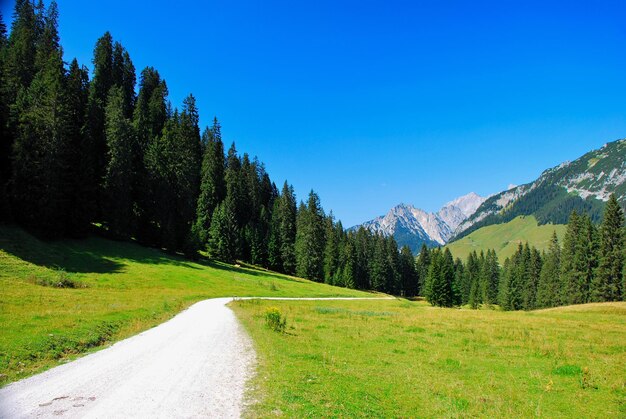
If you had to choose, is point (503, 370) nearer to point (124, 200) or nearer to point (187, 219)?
point (124, 200)

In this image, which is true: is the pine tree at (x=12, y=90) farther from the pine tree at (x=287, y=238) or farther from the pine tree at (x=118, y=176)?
the pine tree at (x=287, y=238)

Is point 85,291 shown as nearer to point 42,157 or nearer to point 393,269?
point 42,157

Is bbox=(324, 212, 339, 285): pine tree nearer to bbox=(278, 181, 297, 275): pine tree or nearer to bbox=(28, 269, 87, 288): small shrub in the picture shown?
bbox=(278, 181, 297, 275): pine tree

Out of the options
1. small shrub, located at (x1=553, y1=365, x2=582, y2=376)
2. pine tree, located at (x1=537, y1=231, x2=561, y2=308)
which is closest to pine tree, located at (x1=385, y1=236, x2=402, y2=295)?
pine tree, located at (x1=537, y1=231, x2=561, y2=308)

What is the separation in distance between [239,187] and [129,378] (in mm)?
97094

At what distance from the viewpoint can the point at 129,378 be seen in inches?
429

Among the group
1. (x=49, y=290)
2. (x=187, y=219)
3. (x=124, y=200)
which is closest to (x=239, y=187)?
(x=187, y=219)

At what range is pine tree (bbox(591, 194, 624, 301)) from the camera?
69125 mm

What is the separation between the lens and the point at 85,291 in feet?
114

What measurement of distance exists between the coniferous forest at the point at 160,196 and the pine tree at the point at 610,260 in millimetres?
205

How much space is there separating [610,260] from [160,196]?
91473 millimetres

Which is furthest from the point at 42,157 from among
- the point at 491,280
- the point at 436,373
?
the point at 491,280

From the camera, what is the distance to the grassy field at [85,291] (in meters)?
15.5

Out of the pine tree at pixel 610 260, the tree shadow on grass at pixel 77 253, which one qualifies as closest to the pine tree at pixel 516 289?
the pine tree at pixel 610 260
